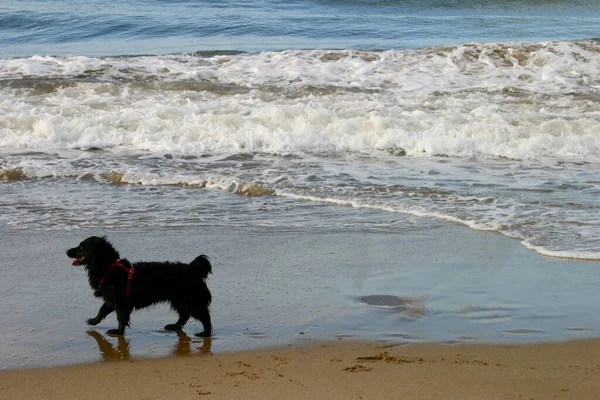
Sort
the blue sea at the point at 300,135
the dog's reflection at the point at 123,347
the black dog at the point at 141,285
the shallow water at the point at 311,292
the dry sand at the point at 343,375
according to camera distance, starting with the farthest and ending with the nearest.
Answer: the blue sea at the point at 300,135 < the black dog at the point at 141,285 < the shallow water at the point at 311,292 < the dog's reflection at the point at 123,347 < the dry sand at the point at 343,375

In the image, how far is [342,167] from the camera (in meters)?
9.90

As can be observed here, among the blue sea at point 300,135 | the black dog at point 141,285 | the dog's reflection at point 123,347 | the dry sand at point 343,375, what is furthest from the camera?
the blue sea at point 300,135

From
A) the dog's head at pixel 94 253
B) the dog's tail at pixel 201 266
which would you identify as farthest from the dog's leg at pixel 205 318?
the dog's head at pixel 94 253

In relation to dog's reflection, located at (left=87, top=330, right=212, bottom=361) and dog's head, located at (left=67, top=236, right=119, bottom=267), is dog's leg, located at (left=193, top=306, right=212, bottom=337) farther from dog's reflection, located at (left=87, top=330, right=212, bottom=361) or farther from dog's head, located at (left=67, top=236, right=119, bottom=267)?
dog's head, located at (left=67, top=236, right=119, bottom=267)

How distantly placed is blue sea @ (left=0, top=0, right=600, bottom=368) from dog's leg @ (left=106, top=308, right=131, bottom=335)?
79.9 inches

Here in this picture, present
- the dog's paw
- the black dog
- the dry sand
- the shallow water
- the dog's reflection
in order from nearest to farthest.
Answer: the dry sand
the dog's reflection
the shallow water
the black dog
the dog's paw

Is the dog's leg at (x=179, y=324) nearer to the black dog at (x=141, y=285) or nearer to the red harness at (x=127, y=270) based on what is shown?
the black dog at (x=141, y=285)

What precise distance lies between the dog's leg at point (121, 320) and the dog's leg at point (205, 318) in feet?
1.35

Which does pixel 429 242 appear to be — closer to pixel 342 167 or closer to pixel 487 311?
pixel 487 311

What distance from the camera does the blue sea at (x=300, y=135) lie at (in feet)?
25.8

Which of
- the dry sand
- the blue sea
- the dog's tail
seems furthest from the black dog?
the blue sea

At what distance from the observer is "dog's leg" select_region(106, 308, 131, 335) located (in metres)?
5.07

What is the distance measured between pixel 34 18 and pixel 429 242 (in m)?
18.2

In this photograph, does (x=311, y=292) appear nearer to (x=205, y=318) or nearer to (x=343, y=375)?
(x=205, y=318)
